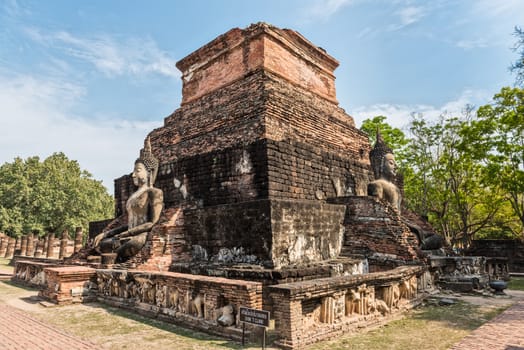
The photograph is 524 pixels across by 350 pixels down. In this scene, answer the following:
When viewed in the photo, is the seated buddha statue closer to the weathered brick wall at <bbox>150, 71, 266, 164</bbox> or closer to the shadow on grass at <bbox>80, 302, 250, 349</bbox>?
the weathered brick wall at <bbox>150, 71, 266, 164</bbox>

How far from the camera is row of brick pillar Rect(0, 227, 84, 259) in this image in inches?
759

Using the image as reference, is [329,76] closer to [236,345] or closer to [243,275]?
[243,275]

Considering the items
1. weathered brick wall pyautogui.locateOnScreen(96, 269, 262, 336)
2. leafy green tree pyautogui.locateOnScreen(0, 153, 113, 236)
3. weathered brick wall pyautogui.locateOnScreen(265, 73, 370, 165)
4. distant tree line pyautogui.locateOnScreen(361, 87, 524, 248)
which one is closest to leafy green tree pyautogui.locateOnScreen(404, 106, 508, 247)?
distant tree line pyautogui.locateOnScreen(361, 87, 524, 248)

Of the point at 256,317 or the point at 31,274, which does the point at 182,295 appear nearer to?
the point at 256,317

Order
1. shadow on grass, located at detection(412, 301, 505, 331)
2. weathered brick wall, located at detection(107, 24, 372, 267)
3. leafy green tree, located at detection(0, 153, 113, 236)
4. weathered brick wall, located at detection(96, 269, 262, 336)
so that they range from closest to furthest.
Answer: weathered brick wall, located at detection(96, 269, 262, 336) → shadow on grass, located at detection(412, 301, 505, 331) → weathered brick wall, located at detection(107, 24, 372, 267) → leafy green tree, located at detection(0, 153, 113, 236)

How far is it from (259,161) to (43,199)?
86.2ft

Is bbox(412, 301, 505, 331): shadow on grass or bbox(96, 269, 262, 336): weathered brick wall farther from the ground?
bbox(96, 269, 262, 336): weathered brick wall

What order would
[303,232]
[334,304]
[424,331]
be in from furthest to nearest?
[303,232] → [424,331] → [334,304]

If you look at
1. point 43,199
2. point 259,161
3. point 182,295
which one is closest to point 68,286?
point 182,295

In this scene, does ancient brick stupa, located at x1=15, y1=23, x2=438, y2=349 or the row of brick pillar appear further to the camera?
the row of brick pillar

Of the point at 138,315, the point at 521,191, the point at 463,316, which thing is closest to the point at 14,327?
the point at 138,315

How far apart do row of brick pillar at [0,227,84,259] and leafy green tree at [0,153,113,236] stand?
1.33 m

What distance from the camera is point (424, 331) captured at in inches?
201

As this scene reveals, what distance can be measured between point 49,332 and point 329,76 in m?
11.7
